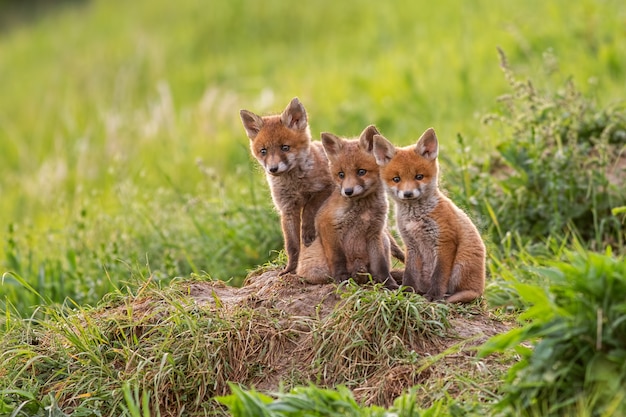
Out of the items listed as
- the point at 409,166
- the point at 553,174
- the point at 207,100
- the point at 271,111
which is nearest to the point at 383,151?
the point at 409,166

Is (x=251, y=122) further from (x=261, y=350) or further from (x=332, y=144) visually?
(x=261, y=350)

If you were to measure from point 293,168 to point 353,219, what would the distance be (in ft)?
2.17

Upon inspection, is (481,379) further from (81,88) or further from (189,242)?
(81,88)

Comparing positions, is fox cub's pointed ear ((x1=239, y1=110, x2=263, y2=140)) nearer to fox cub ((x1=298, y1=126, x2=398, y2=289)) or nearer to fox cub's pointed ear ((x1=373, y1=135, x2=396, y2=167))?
fox cub ((x1=298, y1=126, x2=398, y2=289))

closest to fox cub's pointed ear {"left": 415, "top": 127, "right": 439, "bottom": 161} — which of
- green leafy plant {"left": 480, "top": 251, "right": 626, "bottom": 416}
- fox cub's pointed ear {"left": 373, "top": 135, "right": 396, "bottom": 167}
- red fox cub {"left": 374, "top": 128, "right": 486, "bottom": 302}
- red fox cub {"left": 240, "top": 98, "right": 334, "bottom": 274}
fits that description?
red fox cub {"left": 374, "top": 128, "right": 486, "bottom": 302}

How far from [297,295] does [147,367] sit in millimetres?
1057

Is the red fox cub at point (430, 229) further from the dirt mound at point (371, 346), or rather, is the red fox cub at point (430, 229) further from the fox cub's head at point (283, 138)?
the fox cub's head at point (283, 138)

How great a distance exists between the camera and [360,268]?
5969 millimetres

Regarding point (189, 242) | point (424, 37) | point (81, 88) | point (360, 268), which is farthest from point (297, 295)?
point (81, 88)

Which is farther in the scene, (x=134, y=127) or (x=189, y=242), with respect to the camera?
(x=134, y=127)

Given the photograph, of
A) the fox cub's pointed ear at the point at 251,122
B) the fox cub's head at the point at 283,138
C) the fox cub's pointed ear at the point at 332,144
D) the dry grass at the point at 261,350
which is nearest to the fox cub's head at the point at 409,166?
the fox cub's pointed ear at the point at 332,144

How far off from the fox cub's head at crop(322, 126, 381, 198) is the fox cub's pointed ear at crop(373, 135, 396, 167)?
124mm

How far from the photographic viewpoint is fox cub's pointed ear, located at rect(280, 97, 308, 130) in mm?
6262

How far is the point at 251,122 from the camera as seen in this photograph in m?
6.41
